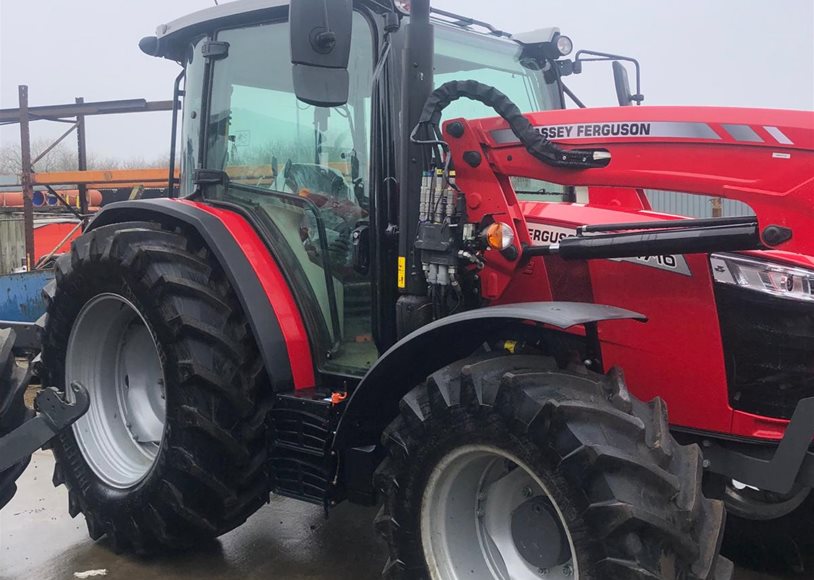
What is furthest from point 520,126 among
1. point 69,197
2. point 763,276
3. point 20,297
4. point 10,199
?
point 10,199

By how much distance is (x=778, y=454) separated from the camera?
2.29m

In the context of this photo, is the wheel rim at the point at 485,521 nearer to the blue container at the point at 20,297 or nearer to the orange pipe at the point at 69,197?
the blue container at the point at 20,297

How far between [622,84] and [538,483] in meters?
2.35

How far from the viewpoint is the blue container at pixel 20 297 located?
831 cm

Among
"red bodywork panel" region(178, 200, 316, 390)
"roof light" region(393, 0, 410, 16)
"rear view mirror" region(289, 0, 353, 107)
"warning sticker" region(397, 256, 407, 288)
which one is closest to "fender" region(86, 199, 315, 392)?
"red bodywork panel" region(178, 200, 316, 390)

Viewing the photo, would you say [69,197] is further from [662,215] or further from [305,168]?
[662,215]

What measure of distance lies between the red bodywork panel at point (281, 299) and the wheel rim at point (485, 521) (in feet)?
3.11

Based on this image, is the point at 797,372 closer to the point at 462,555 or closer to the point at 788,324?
the point at 788,324

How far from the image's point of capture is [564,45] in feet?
12.2

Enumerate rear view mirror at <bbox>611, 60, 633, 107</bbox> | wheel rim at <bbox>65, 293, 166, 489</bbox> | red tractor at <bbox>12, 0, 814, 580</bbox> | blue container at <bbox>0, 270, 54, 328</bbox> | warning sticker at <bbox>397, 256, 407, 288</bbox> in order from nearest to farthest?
red tractor at <bbox>12, 0, 814, 580</bbox> → warning sticker at <bbox>397, 256, 407, 288</bbox> → wheel rim at <bbox>65, 293, 166, 489</bbox> → rear view mirror at <bbox>611, 60, 633, 107</bbox> → blue container at <bbox>0, 270, 54, 328</bbox>

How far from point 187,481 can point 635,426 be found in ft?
6.24

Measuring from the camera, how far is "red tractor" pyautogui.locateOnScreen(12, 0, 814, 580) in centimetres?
225

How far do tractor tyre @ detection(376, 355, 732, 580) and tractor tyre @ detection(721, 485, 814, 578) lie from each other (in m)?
0.85

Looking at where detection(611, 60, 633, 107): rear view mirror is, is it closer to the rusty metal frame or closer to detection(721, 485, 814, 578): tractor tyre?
detection(721, 485, 814, 578): tractor tyre
